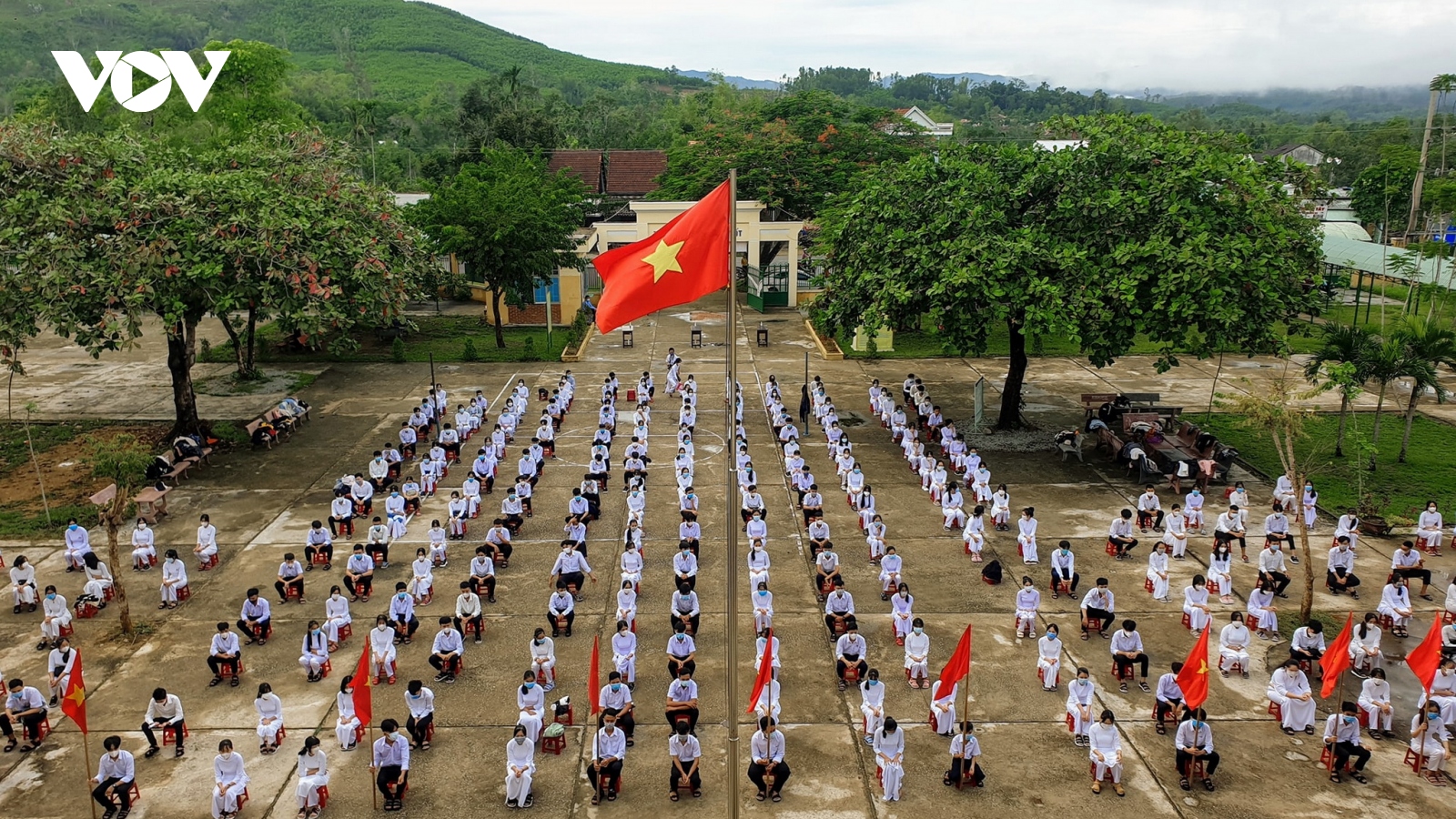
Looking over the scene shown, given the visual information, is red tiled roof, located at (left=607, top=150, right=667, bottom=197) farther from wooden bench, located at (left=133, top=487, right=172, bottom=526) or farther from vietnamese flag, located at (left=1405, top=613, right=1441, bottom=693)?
vietnamese flag, located at (left=1405, top=613, right=1441, bottom=693)

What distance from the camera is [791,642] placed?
14.4 meters

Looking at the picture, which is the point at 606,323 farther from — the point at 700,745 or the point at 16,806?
the point at 16,806

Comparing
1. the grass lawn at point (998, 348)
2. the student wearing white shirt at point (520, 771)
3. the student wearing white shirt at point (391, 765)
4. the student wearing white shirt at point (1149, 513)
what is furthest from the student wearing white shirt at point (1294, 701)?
the grass lawn at point (998, 348)

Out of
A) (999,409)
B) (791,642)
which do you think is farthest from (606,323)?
(999,409)

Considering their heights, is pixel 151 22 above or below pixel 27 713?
above

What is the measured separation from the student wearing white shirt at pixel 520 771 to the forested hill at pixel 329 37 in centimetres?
12146

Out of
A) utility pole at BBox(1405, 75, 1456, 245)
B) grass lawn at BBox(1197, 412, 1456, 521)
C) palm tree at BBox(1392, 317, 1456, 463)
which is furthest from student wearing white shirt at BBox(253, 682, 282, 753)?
utility pole at BBox(1405, 75, 1456, 245)

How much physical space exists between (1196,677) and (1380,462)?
13818 millimetres

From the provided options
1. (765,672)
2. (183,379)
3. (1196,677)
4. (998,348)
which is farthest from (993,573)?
(998,348)

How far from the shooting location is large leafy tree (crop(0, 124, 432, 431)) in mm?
19531

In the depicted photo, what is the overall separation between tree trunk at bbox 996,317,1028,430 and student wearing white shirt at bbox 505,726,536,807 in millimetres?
15187

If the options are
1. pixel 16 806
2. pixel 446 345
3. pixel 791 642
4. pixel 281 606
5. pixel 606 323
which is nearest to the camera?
pixel 606 323

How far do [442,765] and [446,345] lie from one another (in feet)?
77.6

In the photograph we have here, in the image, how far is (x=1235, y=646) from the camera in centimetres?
1337
